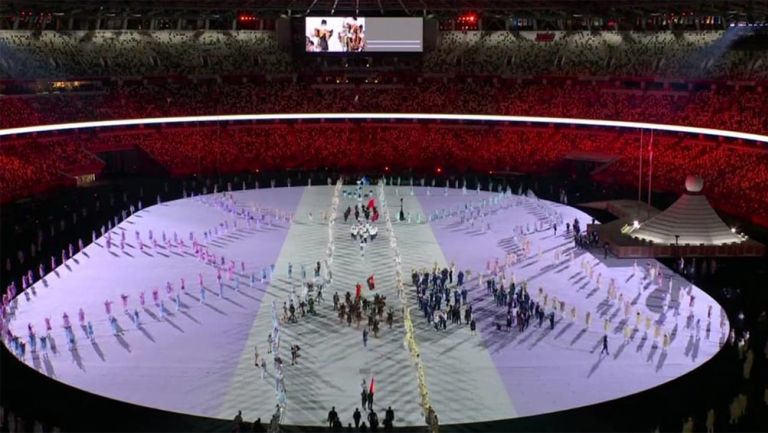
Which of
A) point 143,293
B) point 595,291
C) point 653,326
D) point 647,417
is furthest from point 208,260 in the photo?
point 647,417

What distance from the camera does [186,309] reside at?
36.1 meters

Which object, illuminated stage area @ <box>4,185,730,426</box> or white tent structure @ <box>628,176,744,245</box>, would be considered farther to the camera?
white tent structure @ <box>628,176,744,245</box>

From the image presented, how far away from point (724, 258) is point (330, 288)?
775 inches

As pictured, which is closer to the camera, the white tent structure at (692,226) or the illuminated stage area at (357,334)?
the illuminated stage area at (357,334)

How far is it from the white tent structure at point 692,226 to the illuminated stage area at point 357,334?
1780 mm

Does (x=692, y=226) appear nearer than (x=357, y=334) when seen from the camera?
No

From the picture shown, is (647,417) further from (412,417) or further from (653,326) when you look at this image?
(653,326)

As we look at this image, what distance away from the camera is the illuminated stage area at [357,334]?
2686 cm

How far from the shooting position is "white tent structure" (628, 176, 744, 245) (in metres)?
42.5

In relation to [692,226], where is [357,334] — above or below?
below

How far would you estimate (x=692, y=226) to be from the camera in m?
42.7

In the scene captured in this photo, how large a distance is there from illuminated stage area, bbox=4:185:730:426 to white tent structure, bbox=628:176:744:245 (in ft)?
5.84

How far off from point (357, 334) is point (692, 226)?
1949cm

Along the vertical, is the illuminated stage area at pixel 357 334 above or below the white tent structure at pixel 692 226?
below
